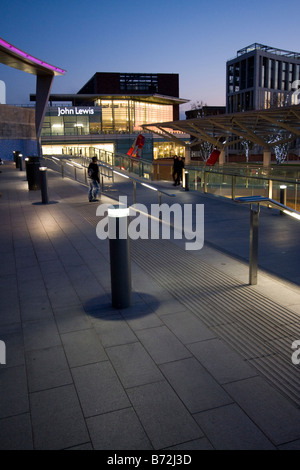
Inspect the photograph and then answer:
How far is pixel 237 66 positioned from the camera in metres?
83.5

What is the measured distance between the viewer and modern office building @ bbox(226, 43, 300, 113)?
77.0 m

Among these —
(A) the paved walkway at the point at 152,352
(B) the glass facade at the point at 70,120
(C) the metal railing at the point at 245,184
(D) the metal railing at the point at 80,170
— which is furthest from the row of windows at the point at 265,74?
(A) the paved walkway at the point at 152,352

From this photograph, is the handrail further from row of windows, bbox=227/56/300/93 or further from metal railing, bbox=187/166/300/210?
row of windows, bbox=227/56/300/93

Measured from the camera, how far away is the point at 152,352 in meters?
3.95

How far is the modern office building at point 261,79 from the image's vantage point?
77.0 metres

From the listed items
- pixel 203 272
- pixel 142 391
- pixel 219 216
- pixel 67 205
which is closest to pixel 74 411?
pixel 142 391

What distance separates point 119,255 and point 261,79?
82310 millimetres

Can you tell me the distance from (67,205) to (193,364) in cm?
990

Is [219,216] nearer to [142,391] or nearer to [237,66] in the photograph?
[142,391]

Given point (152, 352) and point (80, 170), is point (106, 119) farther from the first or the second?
point (152, 352)

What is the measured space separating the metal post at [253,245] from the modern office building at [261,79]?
75.0 metres

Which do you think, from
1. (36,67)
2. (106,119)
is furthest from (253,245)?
(106,119)

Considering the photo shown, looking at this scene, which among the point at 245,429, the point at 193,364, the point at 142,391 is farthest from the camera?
the point at 193,364

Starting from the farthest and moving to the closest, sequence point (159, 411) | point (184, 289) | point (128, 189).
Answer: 1. point (128, 189)
2. point (184, 289)
3. point (159, 411)
